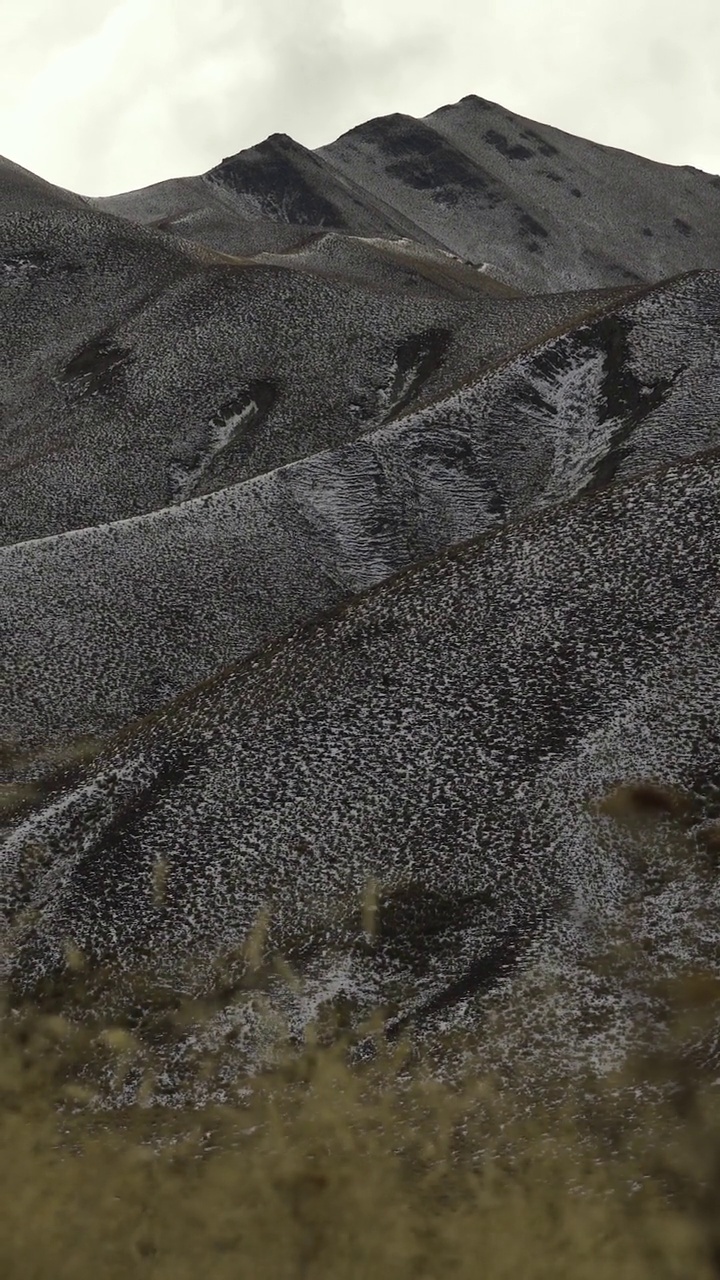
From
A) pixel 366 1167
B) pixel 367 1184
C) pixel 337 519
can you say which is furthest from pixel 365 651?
Answer: pixel 337 519

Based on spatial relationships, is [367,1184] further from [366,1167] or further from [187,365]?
[187,365]

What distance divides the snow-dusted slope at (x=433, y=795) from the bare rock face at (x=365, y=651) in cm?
8

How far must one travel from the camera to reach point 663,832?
78.5 feet

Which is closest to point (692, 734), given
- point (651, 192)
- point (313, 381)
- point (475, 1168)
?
A: point (475, 1168)

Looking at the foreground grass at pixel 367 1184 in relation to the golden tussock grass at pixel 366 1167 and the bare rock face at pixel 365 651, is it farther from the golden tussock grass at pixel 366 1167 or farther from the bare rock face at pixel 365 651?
the bare rock face at pixel 365 651

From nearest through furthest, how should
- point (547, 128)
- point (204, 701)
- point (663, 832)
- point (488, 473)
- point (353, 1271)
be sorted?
point (353, 1271)
point (663, 832)
point (204, 701)
point (488, 473)
point (547, 128)

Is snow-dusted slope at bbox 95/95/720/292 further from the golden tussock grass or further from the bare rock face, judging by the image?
the golden tussock grass

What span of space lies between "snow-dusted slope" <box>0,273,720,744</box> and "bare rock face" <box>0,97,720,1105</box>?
0.51 feet

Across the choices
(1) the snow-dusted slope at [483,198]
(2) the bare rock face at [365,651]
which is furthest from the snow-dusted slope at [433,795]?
(1) the snow-dusted slope at [483,198]

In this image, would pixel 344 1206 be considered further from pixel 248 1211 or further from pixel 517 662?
pixel 517 662

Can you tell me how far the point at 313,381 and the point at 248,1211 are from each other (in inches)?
2235

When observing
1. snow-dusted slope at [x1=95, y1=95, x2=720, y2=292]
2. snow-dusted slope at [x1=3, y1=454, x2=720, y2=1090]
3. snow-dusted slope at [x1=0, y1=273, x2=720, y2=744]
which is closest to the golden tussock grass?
snow-dusted slope at [x1=3, y1=454, x2=720, y2=1090]

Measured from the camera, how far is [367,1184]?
17.6 meters

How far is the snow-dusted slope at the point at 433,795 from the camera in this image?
22.8 meters
